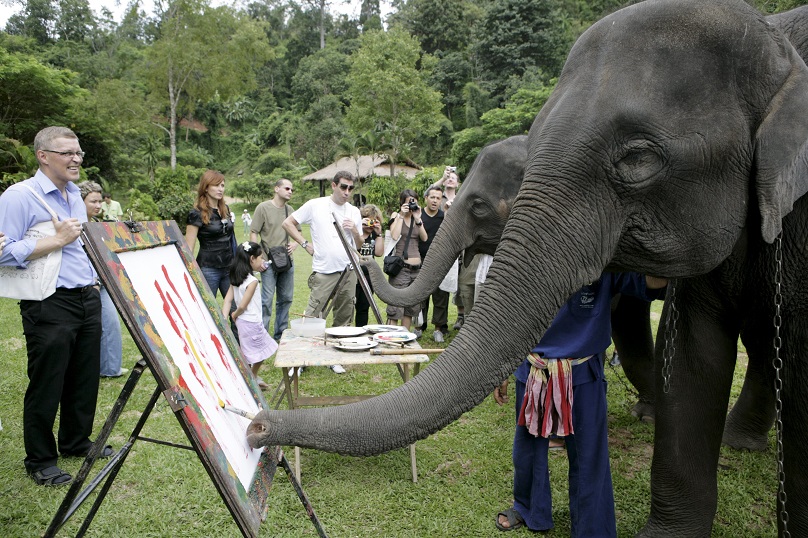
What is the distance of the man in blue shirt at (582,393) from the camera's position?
2895 mm

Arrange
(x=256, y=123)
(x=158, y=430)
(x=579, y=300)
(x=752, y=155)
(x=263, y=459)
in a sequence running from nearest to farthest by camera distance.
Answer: (x=752, y=155) → (x=263, y=459) → (x=579, y=300) → (x=158, y=430) → (x=256, y=123)

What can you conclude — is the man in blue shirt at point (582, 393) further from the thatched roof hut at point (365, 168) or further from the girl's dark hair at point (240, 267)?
the thatched roof hut at point (365, 168)

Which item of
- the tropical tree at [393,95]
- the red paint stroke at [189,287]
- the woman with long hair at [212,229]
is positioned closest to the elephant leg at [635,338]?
the red paint stroke at [189,287]

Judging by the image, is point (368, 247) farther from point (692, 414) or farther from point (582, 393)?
point (692, 414)

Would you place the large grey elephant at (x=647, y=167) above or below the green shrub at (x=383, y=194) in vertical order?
above

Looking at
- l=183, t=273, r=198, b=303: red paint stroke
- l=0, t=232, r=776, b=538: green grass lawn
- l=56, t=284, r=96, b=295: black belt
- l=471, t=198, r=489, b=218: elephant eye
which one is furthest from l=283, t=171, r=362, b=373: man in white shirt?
l=183, t=273, r=198, b=303: red paint stroke

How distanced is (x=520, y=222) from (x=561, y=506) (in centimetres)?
239

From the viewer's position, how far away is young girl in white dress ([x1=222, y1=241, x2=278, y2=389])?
211 inches

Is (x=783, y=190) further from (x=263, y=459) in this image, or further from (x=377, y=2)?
(x=377, y=2)

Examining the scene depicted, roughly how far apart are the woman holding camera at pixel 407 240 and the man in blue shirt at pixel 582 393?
13.7ft

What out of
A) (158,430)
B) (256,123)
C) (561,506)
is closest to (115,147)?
(158,430)

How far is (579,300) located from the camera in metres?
2.88

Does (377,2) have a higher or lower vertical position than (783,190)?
higher

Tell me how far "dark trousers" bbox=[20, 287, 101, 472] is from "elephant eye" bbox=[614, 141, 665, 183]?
3517 millimetres
